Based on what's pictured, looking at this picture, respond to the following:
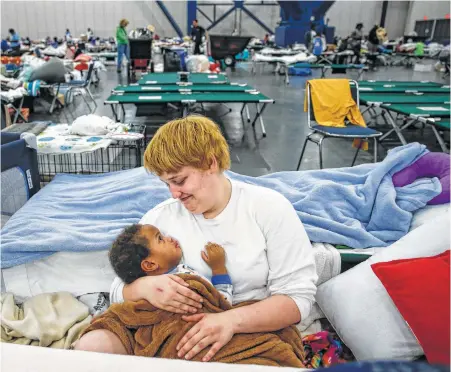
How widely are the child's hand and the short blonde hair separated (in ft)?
0.78

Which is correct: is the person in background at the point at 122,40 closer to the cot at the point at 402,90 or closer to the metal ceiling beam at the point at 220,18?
the cot at the point at 402,90

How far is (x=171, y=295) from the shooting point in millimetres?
1049

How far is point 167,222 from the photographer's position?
1213 millimetres

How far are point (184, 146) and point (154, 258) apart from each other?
1.11 ft

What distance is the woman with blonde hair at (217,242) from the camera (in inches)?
41.5

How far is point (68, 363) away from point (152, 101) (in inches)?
146

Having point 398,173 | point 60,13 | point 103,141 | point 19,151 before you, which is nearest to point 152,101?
point 103,141

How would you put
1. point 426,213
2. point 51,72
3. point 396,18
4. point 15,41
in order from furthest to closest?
point 396,18 → point 15,41 → point 51,72 → point 426,213

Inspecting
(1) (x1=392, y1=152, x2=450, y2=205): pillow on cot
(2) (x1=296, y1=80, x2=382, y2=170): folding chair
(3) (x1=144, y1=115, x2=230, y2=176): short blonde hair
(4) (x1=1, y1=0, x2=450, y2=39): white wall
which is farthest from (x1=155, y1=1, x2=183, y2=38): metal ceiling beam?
(3) (x1=144, y1=115, x2=230, y2=176): short blonde hair

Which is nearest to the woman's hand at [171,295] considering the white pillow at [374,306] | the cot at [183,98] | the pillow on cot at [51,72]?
the white pillow at [374,306]

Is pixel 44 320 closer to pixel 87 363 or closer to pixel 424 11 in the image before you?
pixel 87 363

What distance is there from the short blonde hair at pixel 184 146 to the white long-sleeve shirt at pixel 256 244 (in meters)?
0.19

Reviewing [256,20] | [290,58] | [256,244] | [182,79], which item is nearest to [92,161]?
[256,244]

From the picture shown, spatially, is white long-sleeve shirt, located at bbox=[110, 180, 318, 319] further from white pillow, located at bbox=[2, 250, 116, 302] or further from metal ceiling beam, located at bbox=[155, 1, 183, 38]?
metal ceiling beam, located at bbox=[155, 1, 183, 38]
